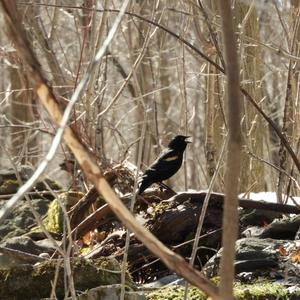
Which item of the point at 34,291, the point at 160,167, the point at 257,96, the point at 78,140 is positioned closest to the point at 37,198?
the point at 160,167

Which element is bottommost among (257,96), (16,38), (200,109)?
(200,109)

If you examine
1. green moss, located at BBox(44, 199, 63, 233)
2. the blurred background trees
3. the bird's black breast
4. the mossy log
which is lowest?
green moss, located at BBox(44, 199, 63, 233)

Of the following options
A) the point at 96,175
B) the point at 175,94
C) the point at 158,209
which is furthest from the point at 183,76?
the point at 175,94

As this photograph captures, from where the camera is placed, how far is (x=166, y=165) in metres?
5.83

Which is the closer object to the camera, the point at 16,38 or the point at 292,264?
the point at 16,38

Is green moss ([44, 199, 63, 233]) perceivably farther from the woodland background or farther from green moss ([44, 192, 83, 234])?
the woodland background

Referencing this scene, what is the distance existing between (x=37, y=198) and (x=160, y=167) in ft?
3.63

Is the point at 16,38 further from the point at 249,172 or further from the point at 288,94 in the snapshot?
the point at 249,172

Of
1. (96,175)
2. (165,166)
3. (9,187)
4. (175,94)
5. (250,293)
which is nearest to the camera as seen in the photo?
(96,175)

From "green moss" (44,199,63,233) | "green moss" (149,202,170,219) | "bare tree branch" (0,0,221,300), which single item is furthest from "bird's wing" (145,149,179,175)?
"bare tree branch" (0,0,221,300)

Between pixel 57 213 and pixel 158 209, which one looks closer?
pixel 158 209

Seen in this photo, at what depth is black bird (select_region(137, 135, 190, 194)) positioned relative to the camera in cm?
540

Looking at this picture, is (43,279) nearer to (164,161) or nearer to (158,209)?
(158,209)

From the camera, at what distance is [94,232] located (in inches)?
196
